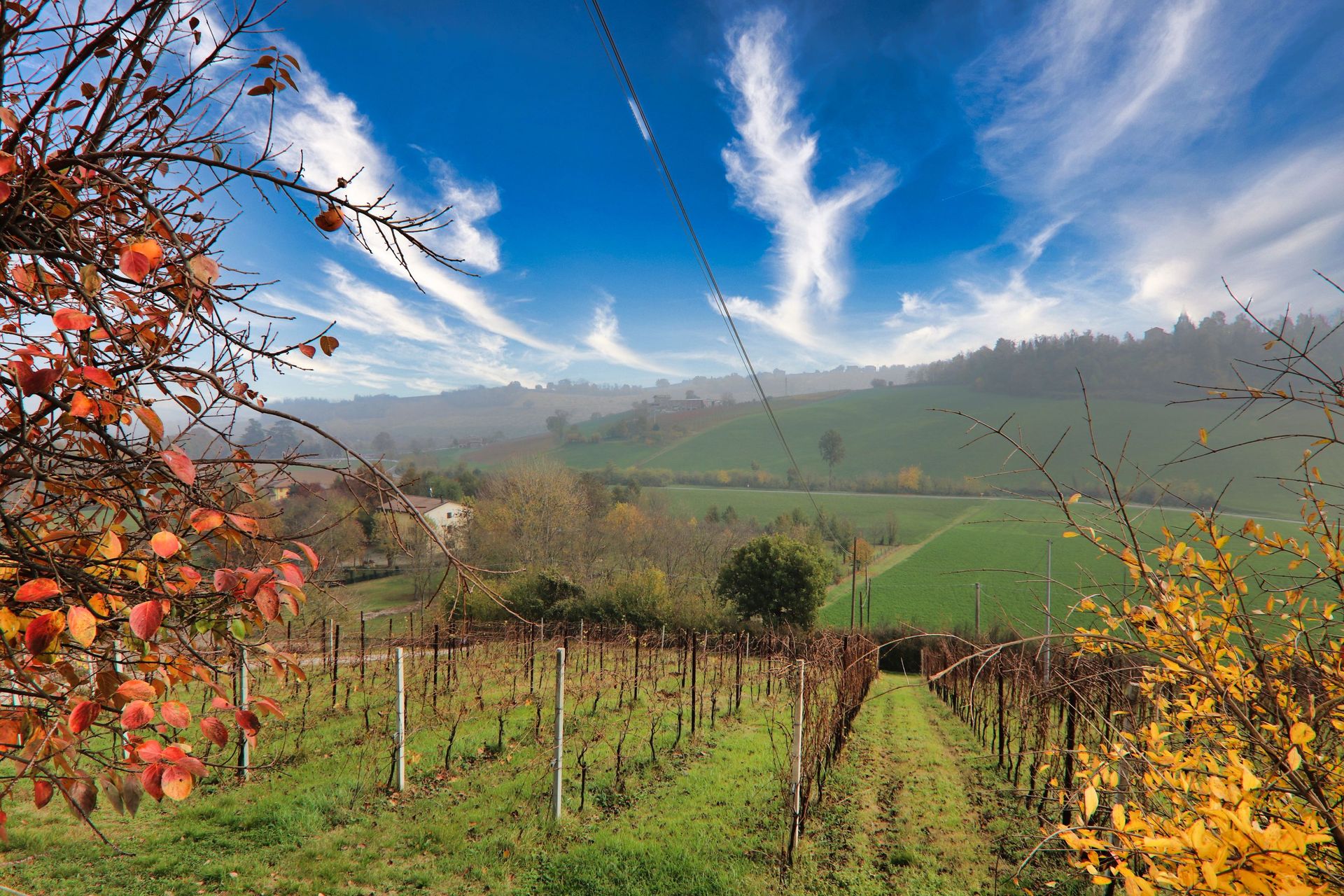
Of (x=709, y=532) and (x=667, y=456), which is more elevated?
(x=667, y=456)

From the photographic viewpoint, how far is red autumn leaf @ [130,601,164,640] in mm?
841

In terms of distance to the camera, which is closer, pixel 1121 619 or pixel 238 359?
pixel 238 359

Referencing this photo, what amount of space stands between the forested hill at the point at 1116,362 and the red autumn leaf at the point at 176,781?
4146cm

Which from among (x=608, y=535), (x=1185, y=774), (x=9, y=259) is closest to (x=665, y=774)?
(x=1185, y=774)

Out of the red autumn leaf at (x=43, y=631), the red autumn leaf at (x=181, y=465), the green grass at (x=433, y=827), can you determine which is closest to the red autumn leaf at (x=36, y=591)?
the red autumn leaf at (x=43, y=631)

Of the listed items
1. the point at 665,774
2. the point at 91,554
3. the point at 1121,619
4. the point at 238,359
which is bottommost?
the point at 665,774

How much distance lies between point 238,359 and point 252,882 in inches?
171

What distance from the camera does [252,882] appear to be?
12.2ft

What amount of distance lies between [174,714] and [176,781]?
0.11 meters

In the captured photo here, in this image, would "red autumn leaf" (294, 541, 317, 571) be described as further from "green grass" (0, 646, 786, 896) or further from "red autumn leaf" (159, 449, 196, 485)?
"green grass" (0, 646, 786, 896)

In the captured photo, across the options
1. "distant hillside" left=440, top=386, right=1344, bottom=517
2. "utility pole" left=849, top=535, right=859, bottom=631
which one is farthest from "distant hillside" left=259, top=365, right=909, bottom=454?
"utility pole" left=849, top=535, right=859, bottom=631

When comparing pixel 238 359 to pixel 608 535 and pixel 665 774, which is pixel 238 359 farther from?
pixel 608 535

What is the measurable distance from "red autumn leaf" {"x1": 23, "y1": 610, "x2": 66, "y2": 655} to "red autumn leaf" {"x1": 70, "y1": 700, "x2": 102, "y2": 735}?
111 mm

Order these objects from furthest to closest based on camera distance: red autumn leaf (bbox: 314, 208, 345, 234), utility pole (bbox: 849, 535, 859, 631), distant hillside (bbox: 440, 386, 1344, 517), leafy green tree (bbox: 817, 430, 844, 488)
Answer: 1. leafy green tree (bbox: 817, 430, 844, 488)
2. distant hillside (bbox: 440, 386, 1344, 517)
3. utility pole (bbox: 849, 535, 859, 631)
4. red autumn leaf (bbox: 314, 208, 345, 234)
